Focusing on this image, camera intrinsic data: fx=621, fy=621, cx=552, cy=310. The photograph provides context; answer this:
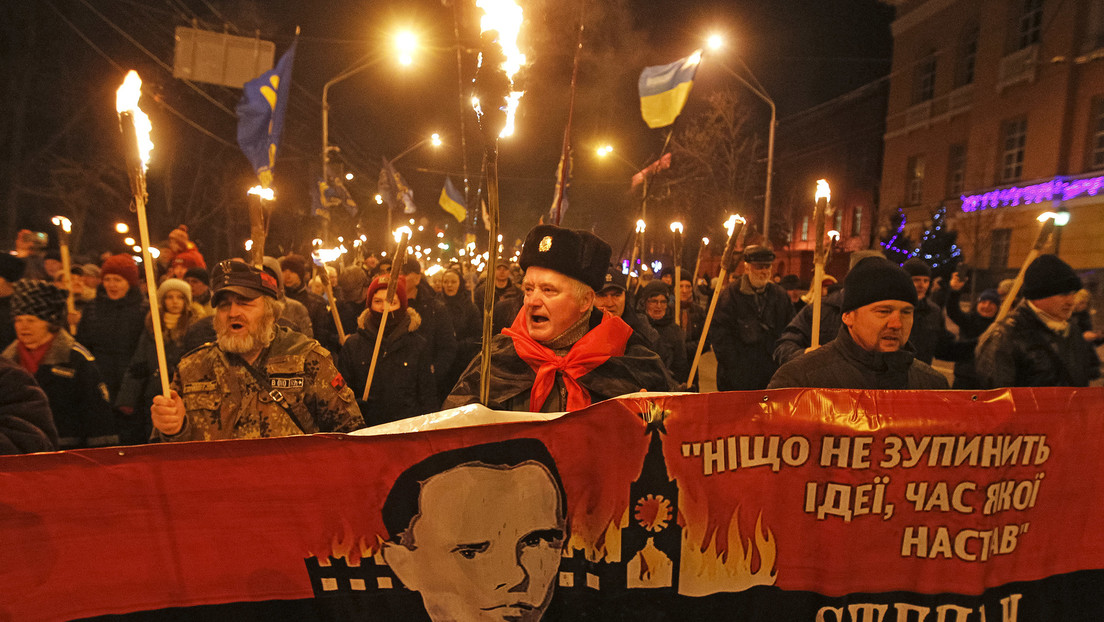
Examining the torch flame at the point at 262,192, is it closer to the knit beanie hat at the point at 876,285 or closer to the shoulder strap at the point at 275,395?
the shoulder strap at the point at 275,395

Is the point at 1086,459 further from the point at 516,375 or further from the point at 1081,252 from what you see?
the point at 1081,252

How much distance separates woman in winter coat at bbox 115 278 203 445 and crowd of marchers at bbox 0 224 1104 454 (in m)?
0.02

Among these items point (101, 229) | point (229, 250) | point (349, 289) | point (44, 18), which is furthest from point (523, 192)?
point (349, 289)

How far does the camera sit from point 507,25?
2.34 m

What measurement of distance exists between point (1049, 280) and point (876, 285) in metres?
1.95

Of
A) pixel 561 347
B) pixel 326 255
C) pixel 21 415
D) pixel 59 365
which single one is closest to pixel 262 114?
pixel 326 255

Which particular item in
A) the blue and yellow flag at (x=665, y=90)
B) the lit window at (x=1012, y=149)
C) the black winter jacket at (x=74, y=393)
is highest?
the lit window at (x=1012, y=149)

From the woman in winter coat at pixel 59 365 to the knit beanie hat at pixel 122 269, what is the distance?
189cm

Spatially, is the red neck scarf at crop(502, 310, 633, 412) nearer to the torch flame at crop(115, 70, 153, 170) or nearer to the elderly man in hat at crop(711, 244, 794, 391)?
the torch flame at crop(115, 70, 153, 170)

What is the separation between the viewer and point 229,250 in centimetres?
3328

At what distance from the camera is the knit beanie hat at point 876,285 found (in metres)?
2.88

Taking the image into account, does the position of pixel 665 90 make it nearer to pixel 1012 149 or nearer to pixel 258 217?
pixel 258 217

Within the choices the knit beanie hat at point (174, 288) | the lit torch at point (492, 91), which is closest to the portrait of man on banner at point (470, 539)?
the lit torch at point (492, 91)

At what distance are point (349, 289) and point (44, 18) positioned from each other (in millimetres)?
19996
